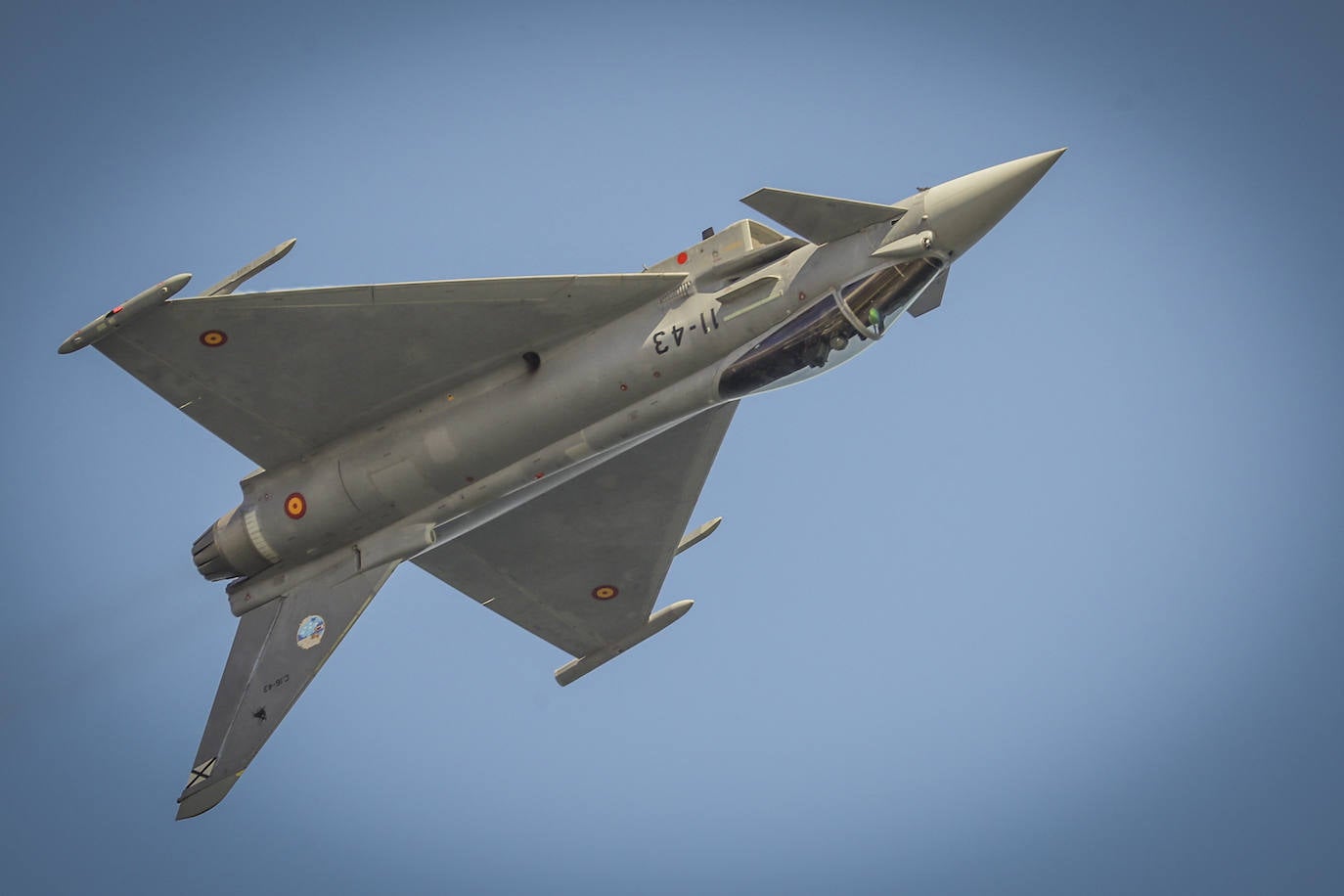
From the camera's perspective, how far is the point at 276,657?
26.1 m

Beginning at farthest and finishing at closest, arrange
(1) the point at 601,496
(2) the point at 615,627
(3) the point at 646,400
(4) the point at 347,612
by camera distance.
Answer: (2) the point at 615,627
(1) the point at 601,496
(4) the point at 347,612
(3) the point at 646,400

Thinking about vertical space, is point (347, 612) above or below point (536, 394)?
below

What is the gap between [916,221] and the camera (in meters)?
22.7

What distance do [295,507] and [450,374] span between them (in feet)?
10.2

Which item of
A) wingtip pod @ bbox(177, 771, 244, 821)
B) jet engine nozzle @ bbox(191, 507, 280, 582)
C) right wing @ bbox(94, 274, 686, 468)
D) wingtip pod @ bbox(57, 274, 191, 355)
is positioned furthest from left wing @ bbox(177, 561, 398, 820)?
wingtip pod @ bbox(57, 274, 191, 355)

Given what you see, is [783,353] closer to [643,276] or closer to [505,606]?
[643,276]

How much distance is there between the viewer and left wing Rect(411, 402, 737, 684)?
91.1 ft

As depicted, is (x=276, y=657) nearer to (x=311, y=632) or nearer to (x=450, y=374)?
(x=311, y=632)

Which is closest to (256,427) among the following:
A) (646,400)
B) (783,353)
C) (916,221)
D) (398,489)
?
(398,489)

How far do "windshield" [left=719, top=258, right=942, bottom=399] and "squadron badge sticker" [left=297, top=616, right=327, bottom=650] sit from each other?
23.6ft

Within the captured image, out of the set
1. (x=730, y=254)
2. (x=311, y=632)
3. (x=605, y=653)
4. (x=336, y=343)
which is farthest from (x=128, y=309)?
(x=605, y=653)

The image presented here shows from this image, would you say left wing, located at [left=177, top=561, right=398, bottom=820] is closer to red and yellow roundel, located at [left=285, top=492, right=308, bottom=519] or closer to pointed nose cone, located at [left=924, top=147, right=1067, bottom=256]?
red and yellow roundel, located at [left=285, top=492, right=308, bottom=519]

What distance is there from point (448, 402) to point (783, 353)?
16.7ft

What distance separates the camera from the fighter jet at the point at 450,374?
75.9 ft
